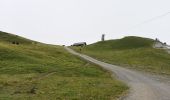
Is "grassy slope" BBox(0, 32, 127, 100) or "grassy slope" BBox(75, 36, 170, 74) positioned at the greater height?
"grassy slope" BBox(75, 36, 170, 74)

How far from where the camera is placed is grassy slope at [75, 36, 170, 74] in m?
81.3

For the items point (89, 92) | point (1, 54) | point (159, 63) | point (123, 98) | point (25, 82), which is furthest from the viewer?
point (159, 63)

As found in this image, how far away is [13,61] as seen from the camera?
226 ft

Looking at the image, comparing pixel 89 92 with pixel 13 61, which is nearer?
pixel 89 92

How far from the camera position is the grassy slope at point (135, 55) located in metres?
81.3

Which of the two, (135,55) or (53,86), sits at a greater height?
(135,55)

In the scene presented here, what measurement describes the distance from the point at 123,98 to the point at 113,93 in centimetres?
309

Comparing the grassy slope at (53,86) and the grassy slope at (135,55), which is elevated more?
the grassy slope at (135,55)

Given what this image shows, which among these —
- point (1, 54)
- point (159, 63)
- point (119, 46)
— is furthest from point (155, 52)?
point (1, 54)

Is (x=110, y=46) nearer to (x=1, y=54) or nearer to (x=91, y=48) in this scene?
(x=91, y=48)

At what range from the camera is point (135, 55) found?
103938 mm

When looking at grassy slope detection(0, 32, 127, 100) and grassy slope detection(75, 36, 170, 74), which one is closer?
grassy slope detection(0, 32, 127, 100)

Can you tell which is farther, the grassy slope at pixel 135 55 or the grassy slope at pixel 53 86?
the grassy slope at pixel 135 55

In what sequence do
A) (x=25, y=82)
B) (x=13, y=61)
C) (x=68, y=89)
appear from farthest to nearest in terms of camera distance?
1. (x=13, y=61)
2. (x=25, y=82)
3. (x=68, y=89)
